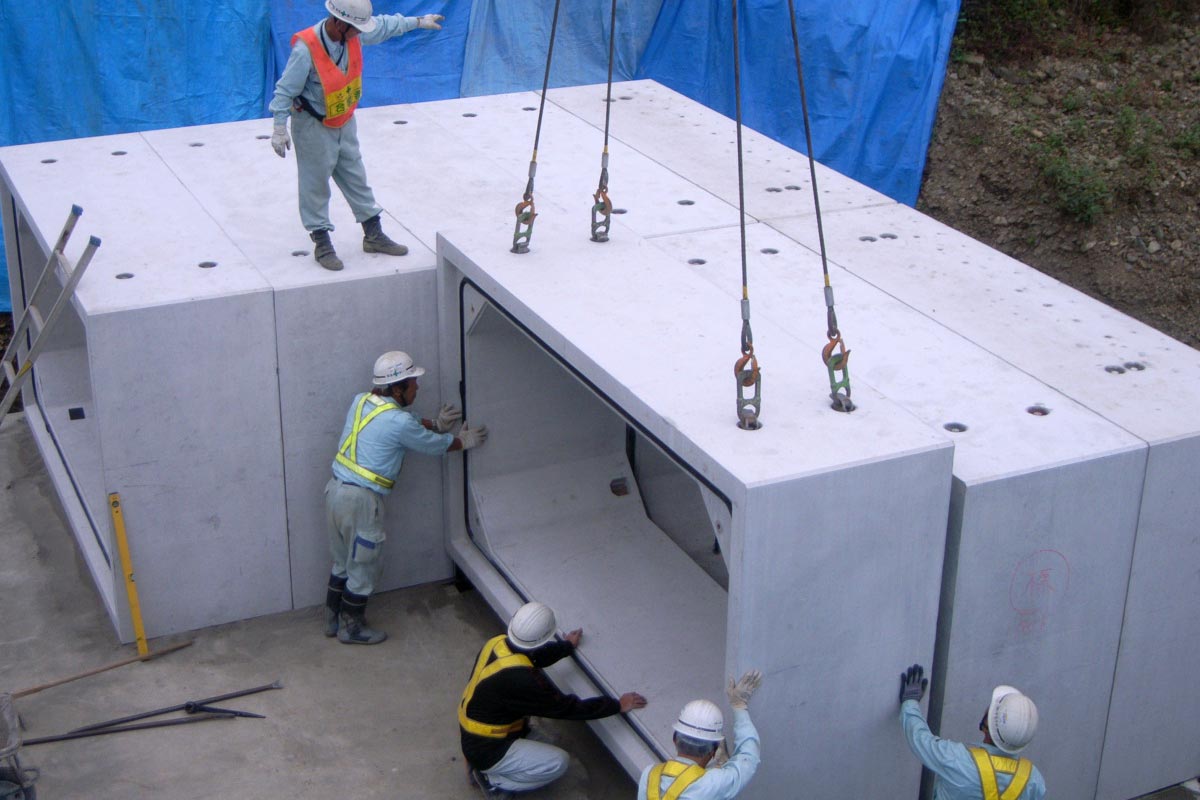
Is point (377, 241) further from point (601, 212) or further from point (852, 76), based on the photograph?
point (852, 76)

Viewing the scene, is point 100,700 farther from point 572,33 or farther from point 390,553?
point 572,33

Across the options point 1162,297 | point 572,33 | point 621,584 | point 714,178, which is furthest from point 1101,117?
point 621,584

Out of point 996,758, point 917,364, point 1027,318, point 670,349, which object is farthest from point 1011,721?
point 1027,318

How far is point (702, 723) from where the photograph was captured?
464cm

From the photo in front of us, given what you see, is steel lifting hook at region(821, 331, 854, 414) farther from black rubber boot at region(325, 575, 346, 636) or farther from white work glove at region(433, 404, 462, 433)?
black rubber boot at region(325, 575, 346, 636)

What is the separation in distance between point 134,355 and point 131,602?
1.18m

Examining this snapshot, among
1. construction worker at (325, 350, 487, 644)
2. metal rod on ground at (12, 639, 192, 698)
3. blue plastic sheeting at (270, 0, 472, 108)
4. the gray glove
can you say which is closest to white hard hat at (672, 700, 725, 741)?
the gray glove

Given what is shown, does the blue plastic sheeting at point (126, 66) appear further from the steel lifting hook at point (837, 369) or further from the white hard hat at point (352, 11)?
the steel lifting hook at point (837, 369)

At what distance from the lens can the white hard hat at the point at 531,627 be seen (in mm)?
5398

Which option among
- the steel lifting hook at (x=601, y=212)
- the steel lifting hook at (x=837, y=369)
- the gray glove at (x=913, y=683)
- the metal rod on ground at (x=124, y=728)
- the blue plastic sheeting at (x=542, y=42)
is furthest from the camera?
the blue plastic sheeting at (x=542, y=42)

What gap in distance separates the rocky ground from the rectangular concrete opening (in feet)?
16.2

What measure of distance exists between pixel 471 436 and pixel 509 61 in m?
4.36

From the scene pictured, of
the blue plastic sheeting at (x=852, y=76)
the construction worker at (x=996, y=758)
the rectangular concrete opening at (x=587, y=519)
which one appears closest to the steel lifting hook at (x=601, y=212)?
the rectangular concrete opening at (x=587, y=519)

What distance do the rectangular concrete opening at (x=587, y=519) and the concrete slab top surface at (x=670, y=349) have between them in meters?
0.34
